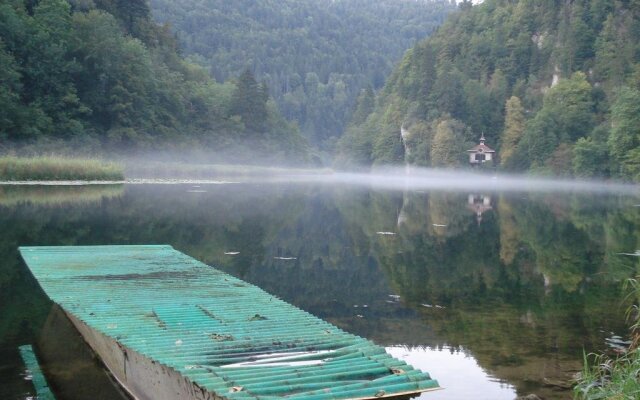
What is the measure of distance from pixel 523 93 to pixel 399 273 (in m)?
101

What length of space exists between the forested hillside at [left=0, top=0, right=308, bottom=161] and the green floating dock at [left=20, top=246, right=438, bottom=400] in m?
43.0

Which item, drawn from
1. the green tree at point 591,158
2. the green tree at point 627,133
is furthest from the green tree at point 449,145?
the green tree at point 627,133

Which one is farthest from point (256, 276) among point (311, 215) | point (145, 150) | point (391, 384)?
point (145, 150)

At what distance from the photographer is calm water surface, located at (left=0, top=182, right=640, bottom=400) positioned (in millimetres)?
9242

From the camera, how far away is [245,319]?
899cm

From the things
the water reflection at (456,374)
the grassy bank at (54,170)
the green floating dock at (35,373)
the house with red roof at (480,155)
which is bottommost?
the water reflection at (456,374)

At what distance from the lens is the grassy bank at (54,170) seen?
3822 centimetres

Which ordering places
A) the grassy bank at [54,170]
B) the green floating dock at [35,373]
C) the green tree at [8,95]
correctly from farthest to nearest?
the green tree at [8,95]
the grassy bank at [54,170]
the green floating dock at [35,373]

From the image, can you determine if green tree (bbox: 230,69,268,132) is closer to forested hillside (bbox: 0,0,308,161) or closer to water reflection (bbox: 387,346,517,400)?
forested hillside (bbox: 0,0,308,161)

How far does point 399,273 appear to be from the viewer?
16281 mm

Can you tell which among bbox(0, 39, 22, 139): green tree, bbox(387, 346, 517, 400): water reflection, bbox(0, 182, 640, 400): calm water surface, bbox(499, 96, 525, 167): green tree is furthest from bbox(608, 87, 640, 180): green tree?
bbox(387, 346, 517, 400): water reflection

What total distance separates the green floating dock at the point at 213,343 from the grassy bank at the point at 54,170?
92.0 ft

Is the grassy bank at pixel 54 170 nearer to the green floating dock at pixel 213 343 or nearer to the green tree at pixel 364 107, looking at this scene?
the green floating dock at pixel 213 343

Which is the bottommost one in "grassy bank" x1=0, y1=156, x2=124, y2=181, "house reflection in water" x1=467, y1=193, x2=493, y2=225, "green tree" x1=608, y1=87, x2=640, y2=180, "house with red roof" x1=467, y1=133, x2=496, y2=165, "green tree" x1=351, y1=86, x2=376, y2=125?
"house reflection in water" x1=467, y1=193, x2=493, y2=225
